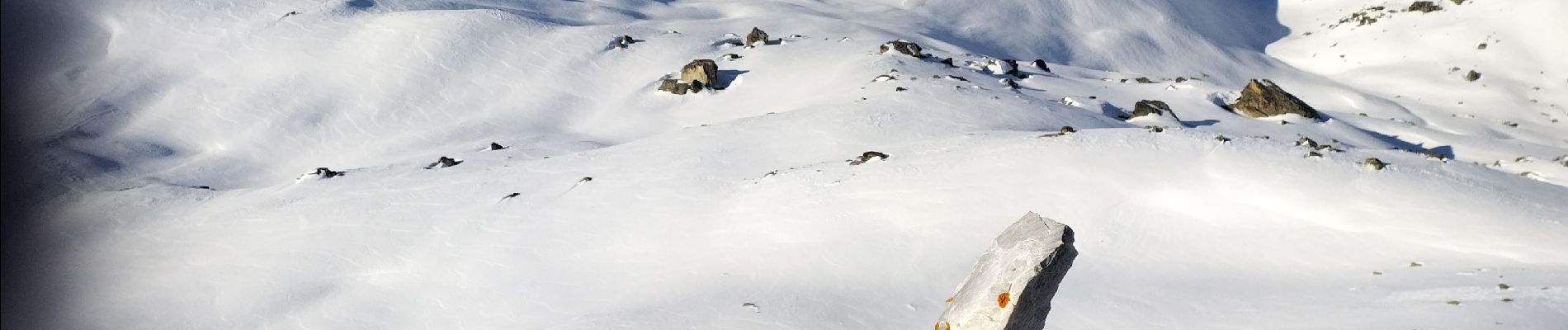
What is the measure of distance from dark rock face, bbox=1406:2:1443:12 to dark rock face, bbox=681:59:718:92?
40.5m

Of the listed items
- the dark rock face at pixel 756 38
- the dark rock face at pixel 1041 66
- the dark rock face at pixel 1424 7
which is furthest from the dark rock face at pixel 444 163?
the dark rock face at pixel 1424 7

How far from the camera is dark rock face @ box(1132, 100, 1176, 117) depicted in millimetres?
26031

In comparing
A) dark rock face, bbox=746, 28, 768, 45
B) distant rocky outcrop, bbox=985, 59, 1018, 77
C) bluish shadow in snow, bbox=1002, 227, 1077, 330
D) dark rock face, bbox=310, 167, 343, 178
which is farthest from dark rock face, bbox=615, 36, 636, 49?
bluish shadow in snow, bbox=1002, 227, 1077, 330

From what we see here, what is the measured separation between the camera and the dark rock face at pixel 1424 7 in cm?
4900

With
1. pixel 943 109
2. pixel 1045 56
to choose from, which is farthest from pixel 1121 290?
pixel 1045 56

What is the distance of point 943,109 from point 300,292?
15301mm

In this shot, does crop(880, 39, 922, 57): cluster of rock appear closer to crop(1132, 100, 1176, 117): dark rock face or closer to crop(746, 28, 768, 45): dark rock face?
crop(746, 28, 768, 45): dark rock face

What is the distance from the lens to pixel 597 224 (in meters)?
17.7

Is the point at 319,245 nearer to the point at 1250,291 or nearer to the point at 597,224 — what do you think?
the point at 597,224

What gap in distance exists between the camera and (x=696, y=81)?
3159 centimetres

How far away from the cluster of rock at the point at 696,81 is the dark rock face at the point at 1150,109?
44.0 feet

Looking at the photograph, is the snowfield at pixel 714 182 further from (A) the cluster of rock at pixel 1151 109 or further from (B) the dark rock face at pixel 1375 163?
(A) the cluster of rock at pixel 1151 109

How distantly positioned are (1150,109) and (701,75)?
14233mm

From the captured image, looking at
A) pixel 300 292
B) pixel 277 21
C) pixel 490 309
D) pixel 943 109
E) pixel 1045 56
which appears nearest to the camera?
pixel 490 309
